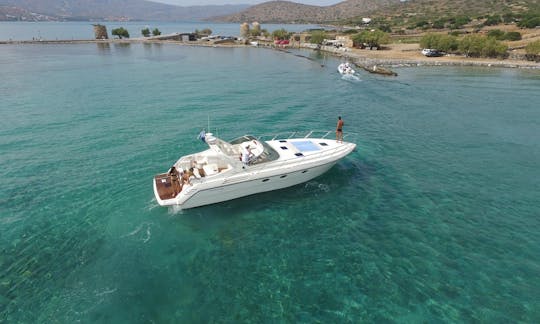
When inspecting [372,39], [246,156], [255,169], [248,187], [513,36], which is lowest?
[248,187]

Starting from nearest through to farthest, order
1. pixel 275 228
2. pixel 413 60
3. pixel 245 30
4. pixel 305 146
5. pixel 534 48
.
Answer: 1. pixel 275 228
2. pixel 305 146
3. pixel 534 48
4. pixel 413 60
5. pixel 245 30

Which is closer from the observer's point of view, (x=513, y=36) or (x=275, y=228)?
(x=275, y=228)

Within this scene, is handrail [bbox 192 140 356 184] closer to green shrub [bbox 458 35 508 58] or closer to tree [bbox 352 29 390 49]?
green shrub [bbox 458 35 508 58]

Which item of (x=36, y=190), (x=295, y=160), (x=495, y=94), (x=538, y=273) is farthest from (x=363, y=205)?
(x=495, y=94)

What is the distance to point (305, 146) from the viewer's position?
19.2 m

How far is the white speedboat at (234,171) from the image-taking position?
1556 cm

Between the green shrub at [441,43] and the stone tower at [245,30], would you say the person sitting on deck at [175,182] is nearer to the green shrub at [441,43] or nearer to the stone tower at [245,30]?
the green shrub at [441,43]

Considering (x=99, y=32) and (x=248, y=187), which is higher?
(x=99, y=32)

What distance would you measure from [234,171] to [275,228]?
12.3 feet

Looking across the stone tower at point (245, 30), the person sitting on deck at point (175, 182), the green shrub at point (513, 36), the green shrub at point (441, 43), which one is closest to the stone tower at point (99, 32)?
the stone tower at point (245, 30)

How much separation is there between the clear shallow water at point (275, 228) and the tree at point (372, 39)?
225ft

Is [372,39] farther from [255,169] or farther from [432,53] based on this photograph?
[255,169]

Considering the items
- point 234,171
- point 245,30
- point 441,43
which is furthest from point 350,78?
point 245,30

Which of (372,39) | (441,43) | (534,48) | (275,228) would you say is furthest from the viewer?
(372,39)
